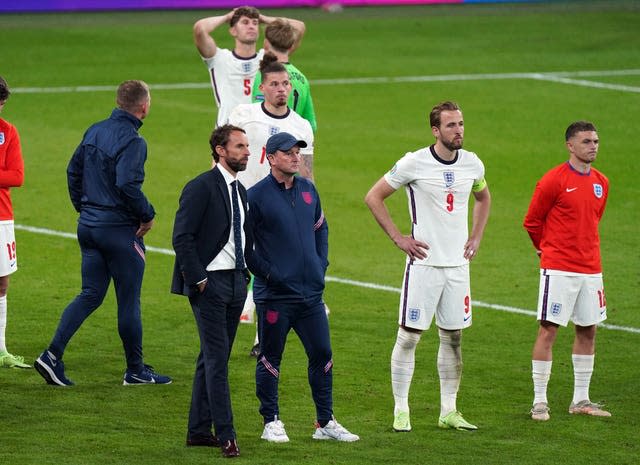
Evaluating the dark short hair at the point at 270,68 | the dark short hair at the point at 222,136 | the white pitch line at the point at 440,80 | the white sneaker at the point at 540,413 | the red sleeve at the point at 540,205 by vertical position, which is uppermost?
the white pitch line at the point at 440,80

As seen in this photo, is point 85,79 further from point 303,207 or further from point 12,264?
point 303,207

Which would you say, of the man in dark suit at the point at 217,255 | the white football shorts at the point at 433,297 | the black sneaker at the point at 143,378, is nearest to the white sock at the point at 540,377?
the white football shorts at the point at 433,297

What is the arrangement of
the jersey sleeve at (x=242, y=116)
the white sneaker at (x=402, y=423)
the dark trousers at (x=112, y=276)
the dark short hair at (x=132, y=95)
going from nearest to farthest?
1. the white sneaker at (x=402, y=423)
2. the dark short hair at (x=132, y=95)
3. the dark trousers at (x=112, y=276)
4. the jersey sleeve at (x=242, y=116)

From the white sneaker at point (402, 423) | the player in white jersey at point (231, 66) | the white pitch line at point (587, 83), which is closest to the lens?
the white sneaker at point (402, 423)

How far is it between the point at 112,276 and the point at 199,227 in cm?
202


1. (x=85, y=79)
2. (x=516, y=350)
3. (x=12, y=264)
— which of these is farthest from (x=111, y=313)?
(x=85, y=79)

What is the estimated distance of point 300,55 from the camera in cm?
2877

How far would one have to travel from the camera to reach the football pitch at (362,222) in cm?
1008

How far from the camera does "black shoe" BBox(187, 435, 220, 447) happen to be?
9.59 m

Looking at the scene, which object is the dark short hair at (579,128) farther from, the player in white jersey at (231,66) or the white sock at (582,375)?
the player in white jersey at (231,66)

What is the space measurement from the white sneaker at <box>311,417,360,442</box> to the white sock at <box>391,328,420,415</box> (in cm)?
55

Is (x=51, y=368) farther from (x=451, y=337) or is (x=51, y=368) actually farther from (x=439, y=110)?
(x=439, y=110)

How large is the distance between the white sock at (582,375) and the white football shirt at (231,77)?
15.1 feet

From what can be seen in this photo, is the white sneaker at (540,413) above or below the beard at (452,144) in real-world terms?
below
